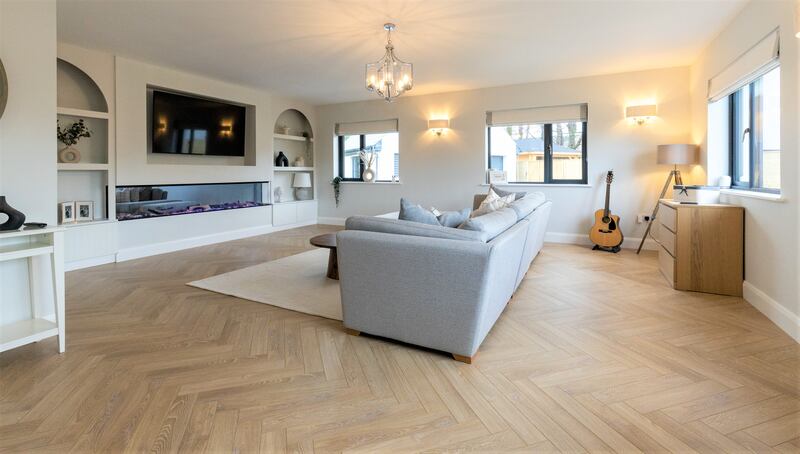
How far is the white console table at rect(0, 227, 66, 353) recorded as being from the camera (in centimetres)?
219

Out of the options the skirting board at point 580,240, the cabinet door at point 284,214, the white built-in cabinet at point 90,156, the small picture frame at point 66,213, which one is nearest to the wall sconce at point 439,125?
the skirting board at point 580,240

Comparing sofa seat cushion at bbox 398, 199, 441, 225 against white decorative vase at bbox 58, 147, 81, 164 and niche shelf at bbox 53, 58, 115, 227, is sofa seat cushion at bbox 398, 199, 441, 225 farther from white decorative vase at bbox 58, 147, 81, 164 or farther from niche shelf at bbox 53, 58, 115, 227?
white decorative vase at bbox 58, 147, 81, 164

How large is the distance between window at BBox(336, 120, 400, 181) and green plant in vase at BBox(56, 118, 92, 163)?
420cm

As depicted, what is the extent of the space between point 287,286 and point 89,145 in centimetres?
324

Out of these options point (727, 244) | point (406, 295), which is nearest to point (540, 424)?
point (406, 295)

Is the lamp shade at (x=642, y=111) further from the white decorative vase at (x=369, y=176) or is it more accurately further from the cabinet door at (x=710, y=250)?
the white decorative vase at (x=369, y=176)

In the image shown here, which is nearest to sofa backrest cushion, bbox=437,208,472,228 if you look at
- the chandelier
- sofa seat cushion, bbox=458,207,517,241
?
sofa seat cushion, bbox=458,207,517,241

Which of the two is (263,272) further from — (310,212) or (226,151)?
(310,212)

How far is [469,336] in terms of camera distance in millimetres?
2254

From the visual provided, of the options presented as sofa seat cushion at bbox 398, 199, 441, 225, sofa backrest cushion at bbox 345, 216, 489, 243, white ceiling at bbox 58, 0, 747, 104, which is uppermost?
white ceiling at bbox 58, 0, 747, 104

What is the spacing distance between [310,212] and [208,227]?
2331mm

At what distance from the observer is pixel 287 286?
379cm

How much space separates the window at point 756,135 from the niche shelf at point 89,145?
21.2 feet

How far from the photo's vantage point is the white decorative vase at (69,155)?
450cm
